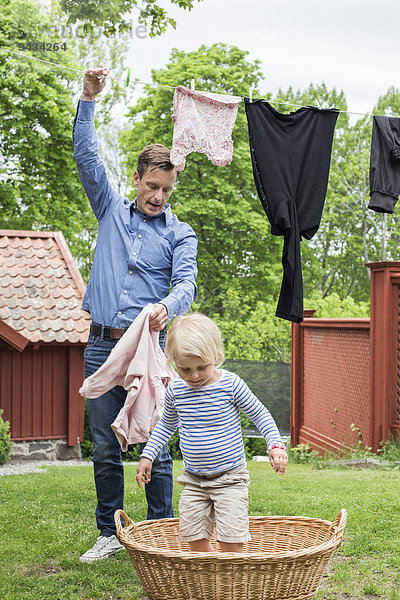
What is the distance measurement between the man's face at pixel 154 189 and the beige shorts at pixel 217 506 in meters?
1.25

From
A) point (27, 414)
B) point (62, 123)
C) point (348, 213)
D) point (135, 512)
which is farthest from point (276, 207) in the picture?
point (348, 213)

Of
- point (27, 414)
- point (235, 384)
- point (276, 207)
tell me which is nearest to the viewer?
point (235, 384)

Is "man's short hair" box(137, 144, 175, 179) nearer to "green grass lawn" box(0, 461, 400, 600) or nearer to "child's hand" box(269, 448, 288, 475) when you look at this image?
"child's hand" box(269, 448, 288, 475)

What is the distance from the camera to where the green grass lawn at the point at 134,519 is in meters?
2.91

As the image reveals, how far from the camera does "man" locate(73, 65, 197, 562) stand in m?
3.20

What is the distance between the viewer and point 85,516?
423 centimetres

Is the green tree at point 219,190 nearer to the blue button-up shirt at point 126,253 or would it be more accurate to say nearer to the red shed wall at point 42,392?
the red shed wall at point 42,392

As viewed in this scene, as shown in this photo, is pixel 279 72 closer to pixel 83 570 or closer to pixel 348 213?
pixel 348 213

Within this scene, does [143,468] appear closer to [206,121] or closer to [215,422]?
[215,422]

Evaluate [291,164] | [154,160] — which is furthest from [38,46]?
[154,160]

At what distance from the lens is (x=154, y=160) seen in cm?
316

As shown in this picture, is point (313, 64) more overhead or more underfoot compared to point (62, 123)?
more overhead

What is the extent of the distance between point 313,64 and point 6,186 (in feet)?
50.4

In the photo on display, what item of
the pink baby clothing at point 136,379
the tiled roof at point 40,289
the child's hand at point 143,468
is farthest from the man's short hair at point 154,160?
the tiled roof at point 40,289
